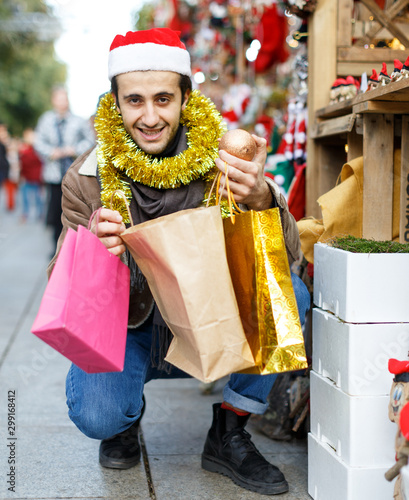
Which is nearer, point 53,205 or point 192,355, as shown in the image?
point 192,355

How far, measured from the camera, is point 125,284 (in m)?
1.76

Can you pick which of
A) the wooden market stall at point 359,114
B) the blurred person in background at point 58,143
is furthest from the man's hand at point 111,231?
the blurred person in background at point 58,143

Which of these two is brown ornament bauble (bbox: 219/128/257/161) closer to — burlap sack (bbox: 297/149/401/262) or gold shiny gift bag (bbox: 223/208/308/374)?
gold shiny gift bag (bbox: 223/208/308/374)

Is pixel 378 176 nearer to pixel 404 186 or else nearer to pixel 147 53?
pixel 404 186

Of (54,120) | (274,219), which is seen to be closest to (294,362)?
(274,219)

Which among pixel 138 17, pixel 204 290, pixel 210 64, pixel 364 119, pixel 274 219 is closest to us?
pixel 204 290

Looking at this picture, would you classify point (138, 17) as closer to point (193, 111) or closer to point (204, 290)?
point (193, 111)

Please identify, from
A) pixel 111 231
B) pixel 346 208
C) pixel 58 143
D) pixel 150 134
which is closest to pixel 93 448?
pixel 111 231

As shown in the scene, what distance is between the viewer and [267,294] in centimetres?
170

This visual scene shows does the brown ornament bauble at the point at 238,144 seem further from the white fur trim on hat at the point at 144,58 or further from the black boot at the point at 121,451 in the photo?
the black boot at the point at 121,451

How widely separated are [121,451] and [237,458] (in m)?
0.43

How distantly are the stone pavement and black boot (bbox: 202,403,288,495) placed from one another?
0.03 meters

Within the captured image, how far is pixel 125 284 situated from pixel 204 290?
11.1 inches

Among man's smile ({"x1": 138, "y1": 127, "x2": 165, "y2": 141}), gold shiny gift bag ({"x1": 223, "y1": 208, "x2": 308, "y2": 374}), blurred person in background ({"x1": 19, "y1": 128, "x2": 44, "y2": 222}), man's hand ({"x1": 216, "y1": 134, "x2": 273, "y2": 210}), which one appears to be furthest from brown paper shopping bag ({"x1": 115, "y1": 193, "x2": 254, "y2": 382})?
blurred person in background ({"x1": 19, "y1": 128, "x2": 44, "y2": 222})
